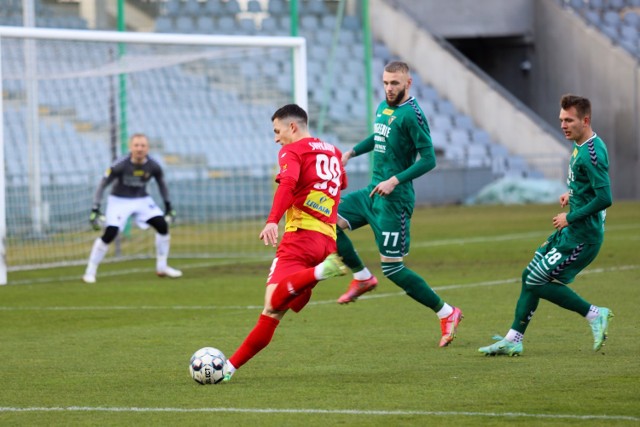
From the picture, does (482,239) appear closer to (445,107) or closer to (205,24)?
(205,24)

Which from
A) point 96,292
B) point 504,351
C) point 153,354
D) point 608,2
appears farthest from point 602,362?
point 608,2

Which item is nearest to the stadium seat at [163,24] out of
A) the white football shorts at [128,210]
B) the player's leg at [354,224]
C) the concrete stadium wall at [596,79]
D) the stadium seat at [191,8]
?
the stadium seat at [191,8]

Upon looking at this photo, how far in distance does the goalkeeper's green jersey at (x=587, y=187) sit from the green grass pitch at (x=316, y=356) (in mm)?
864

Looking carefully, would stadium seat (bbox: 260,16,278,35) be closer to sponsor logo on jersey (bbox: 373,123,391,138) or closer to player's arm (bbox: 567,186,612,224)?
sponsor logo on jersey (bbox: 373,123,391,138)

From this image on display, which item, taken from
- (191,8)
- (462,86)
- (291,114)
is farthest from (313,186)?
(462,86)

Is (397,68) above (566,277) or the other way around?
above

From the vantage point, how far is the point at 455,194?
30.5m

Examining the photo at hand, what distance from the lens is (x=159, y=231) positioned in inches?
607

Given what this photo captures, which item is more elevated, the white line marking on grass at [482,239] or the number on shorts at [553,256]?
the number on shorts at [553,256]

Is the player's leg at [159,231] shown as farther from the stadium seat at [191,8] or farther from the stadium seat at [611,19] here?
the stadium seat at [611,19]

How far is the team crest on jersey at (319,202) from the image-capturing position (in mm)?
7762

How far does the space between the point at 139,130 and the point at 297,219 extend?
47.6 feet

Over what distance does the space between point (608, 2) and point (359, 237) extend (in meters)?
20.3

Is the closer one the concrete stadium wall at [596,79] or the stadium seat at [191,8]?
the stadium seat at [191,8]
